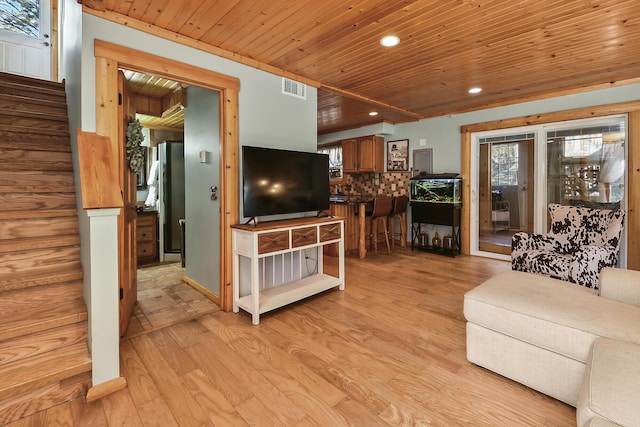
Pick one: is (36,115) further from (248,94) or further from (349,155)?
(349,155)

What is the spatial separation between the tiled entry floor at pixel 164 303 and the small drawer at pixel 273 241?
0.84m

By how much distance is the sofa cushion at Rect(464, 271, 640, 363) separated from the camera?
1473mm

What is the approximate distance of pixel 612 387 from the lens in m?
1.07

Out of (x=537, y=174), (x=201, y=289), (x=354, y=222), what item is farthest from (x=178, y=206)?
(x=537, y=174)

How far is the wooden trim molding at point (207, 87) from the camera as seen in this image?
6.87 feet

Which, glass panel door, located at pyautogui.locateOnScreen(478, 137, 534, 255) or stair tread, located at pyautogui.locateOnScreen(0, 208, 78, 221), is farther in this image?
glass panel door, located at pyautogui.locateOnScreen(478, 137, 534, 255)

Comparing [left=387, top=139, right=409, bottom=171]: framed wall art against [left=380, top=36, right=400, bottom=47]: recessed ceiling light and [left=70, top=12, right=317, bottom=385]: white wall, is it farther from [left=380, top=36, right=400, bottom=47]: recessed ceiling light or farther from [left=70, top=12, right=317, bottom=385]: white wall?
[left=380, top=36, right=400, bottom=47]: recessed ceiling light

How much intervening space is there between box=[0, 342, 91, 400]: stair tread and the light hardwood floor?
0.16m

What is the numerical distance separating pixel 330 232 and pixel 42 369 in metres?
2.32

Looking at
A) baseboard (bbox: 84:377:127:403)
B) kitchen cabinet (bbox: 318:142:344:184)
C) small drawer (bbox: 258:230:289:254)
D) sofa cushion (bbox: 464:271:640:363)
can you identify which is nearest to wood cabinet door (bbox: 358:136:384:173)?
kitchen cabinet (bbox: 318:142:344:184)

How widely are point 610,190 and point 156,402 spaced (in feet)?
17.2

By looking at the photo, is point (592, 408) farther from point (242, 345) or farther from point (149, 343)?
point (149, 343)

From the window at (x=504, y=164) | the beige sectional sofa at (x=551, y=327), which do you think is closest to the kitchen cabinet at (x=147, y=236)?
the beige sectional sofa at (x=551, y=327)

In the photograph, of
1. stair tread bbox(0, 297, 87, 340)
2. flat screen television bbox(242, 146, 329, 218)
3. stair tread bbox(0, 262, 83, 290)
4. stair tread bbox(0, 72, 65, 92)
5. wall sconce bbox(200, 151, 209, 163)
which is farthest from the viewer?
stair tread bbox(0, 72, 65, 92)
